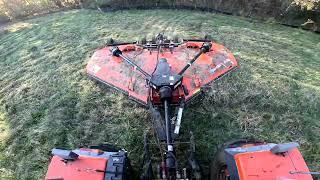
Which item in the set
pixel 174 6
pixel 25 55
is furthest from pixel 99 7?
pixel 25 55

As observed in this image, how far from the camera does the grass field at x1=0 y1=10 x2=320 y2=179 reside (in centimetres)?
628

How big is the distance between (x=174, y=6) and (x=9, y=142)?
25.4 feet

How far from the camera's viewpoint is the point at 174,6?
12664 mm

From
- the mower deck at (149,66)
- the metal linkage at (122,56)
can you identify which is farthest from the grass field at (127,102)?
the metal linkage at (122,56)

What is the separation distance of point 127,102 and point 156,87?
130cm

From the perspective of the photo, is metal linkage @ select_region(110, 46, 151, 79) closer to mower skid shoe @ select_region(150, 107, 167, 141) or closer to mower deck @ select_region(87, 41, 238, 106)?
mower deck @ select_region(87, 41, 238, 106)

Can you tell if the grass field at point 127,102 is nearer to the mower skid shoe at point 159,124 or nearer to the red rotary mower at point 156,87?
the red rotary mower at point 156,87

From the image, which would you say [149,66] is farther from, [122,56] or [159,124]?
[159,124]

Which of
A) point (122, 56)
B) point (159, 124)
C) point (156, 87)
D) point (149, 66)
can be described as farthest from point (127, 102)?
point (159, 124)

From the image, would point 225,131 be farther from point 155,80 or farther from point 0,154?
point 0,154

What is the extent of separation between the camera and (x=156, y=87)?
582cm

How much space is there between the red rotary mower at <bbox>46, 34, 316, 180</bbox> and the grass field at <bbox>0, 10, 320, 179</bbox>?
0.37m

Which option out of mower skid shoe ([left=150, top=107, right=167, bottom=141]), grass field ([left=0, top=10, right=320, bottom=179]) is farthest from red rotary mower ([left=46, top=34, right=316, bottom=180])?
grass field ([left=0, top=10, right=320, bottom=179])

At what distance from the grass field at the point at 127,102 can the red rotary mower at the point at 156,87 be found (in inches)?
14.6
